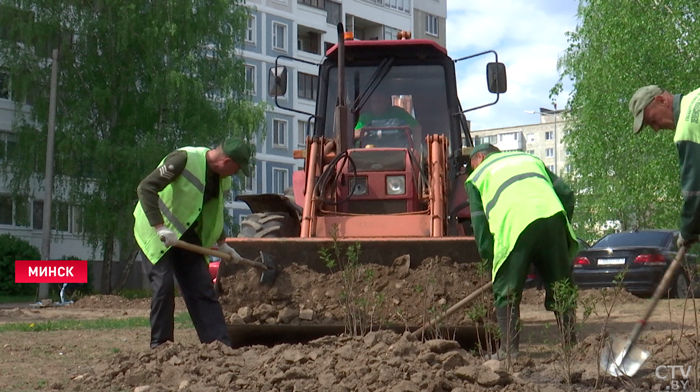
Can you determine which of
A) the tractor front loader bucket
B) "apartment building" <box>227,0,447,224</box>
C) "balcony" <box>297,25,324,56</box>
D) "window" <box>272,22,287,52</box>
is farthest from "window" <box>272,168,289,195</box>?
the tractor front loader bucket

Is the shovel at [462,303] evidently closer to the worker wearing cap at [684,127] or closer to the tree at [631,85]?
the worker wearing cap at [684,127]

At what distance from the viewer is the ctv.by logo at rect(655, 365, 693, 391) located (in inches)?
257

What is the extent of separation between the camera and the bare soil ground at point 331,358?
20.0ft

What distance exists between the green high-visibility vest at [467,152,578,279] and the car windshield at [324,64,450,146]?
10.4ft

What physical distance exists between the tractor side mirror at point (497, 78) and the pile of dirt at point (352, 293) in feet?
7.57

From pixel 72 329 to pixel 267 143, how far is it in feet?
135

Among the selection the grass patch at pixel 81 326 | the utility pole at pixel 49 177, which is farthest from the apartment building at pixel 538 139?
the grass patch at pixel 81 326

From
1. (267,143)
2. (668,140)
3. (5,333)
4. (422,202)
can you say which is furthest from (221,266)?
(267,143)

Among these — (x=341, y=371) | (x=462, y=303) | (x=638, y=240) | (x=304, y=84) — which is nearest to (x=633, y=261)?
(x=638, y=240)

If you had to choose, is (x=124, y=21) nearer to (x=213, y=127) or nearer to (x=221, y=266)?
(x=213, y=127)

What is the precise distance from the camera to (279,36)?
5538 cm

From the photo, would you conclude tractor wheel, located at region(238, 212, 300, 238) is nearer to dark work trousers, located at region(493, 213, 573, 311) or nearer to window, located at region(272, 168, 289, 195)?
dark work trousers, located at region(493, 213, 573, 311)

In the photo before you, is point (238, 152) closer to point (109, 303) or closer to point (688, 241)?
point (688, 241)

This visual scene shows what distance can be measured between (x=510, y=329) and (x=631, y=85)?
24.4 metres
